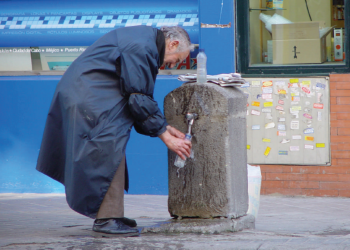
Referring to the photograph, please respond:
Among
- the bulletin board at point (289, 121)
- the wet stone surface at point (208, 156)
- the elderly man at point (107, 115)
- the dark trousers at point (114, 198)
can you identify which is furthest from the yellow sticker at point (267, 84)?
the dark trousers at point (114, 198)

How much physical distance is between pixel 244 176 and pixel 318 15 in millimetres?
3211

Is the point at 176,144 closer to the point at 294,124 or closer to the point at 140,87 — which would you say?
the point at 140,87

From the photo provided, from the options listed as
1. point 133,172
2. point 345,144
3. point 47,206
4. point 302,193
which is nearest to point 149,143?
point 133,172

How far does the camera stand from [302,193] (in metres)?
6.47

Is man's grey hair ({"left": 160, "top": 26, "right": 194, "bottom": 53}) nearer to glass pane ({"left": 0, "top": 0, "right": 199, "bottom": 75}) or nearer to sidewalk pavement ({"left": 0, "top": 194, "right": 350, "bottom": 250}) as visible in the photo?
sidewalk pavement ({"left": 0, "top": 194, "right": 350, "bottom": 250})

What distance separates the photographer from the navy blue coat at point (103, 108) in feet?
11.9

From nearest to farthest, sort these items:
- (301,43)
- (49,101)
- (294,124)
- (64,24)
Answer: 1. (294,124)
2. (301,43)
3. (49,101)
4. (64,24)

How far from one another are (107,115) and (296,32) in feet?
A: 12.4

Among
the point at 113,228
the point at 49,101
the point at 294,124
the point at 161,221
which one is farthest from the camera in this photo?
the point at 49,101

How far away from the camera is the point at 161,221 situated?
4.68 meters

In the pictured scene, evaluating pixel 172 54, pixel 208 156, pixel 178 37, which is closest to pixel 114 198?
pixel 208 156

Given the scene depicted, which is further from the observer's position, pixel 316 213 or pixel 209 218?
pixel 316 213

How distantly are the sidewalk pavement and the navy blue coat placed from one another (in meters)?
0.41

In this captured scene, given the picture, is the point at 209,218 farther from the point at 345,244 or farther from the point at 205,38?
the point at 205,38
